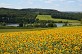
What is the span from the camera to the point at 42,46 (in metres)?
10.4

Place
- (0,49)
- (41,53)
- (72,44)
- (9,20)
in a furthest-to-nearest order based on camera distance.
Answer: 1. (9,20)
2. (72,44)
3. (0,49)
4. (41,53)

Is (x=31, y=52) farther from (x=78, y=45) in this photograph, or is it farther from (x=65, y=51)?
(x=78, y=45)

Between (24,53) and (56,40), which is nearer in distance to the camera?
(24,53)

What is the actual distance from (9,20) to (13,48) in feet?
431

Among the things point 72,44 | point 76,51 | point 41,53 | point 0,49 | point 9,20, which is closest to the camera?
point 41,53

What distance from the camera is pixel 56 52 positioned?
29.3 ft

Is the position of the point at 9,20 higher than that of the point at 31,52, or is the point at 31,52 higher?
the point at 31,52

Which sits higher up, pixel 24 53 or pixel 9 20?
pixel 24 53

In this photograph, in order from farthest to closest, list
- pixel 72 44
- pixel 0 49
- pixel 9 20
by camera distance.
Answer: pixel 9 20
pixel 72 44
pixel 0 49

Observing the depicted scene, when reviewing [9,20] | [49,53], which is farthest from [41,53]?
[9,20]

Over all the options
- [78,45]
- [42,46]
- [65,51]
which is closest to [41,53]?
[65,51]

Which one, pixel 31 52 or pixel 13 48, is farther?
pixel 13 48

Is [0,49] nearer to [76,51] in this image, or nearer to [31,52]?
[31,52]

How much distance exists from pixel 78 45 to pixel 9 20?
131353 mm
